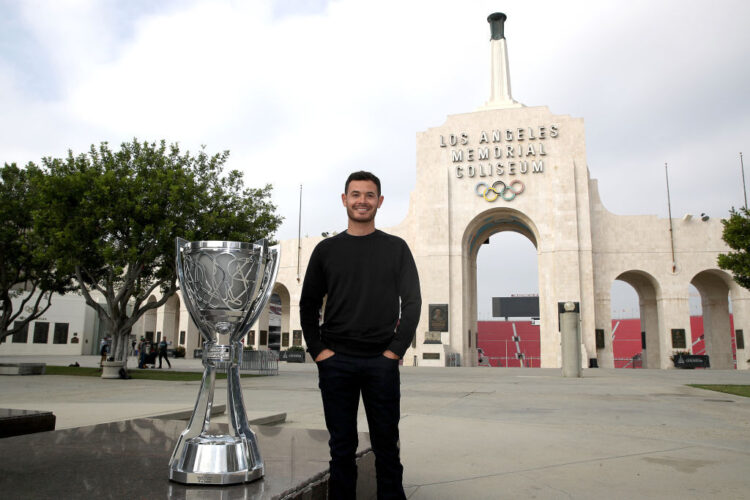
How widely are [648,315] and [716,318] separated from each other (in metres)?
3.98

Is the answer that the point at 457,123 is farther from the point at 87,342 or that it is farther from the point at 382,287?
the point at 87,342

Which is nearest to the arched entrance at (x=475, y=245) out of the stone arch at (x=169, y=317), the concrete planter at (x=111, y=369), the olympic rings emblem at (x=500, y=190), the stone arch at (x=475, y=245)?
the stone arch at (x=475, y=245)

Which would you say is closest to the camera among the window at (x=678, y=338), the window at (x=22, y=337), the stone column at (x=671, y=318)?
the window at (x=678, y=338)

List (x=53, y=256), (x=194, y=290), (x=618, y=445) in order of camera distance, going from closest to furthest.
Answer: (x=194, y=290), (x=618, y=445), (x=53, y=256)

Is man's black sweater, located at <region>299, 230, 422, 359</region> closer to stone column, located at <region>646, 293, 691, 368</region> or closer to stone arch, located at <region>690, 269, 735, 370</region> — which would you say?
stone column, located at <region>646, 293, 691, 368</region>

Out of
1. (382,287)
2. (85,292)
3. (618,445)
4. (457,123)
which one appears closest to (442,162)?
(457,123)

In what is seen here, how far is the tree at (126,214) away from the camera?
14.6 metres

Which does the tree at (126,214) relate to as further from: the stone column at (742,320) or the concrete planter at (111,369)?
the stone column at (742,320)

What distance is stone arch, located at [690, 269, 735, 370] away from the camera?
31.8 meters

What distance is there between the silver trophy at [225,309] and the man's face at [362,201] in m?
0.41

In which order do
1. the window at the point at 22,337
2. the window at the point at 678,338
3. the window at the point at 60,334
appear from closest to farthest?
the window at the point at 678,338 → the window at the point at 22,337 → the window at the point at 60,334

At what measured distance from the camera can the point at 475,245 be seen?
35.4m

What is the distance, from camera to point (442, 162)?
3256 cm

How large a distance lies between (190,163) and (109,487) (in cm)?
1683
